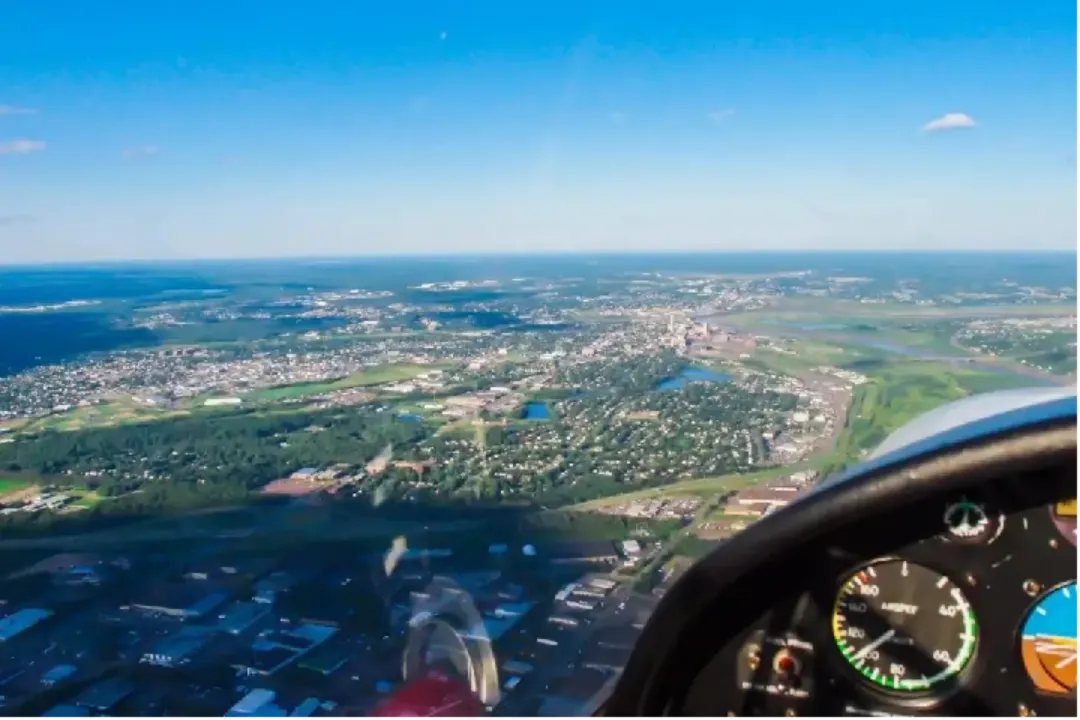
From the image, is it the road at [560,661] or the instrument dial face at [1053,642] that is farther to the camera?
the road at [560,661]

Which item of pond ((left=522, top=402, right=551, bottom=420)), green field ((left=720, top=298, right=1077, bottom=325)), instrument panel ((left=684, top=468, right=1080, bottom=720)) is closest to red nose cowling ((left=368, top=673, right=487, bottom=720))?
instrument panel ((left=684, top=468, right=1080, bottom=720))

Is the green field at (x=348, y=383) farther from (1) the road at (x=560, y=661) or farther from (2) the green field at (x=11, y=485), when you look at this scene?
(1) the road at (x=560, y=661)

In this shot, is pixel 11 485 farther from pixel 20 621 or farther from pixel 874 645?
pixel 874 645

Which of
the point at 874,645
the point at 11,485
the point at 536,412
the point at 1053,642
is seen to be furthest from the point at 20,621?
the point at 1053,642

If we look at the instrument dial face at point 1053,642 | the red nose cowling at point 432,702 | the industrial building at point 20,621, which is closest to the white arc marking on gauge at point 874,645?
the instrument dial face at point 1053,642

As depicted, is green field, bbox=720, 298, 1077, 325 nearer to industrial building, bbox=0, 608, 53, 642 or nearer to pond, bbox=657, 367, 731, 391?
pond, bbox=657, 367, 731, 391

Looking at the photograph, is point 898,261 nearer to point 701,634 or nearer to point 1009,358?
point 1009,358
